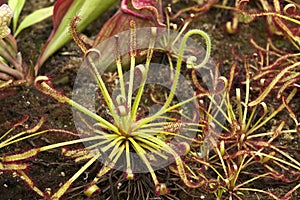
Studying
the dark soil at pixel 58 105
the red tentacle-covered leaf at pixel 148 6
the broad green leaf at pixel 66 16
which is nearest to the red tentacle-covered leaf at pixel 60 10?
the broad green leaf at pixel 66 16

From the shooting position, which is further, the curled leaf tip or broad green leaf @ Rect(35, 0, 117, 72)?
broad green leaf @ Rect(35, 0, 117, 72)

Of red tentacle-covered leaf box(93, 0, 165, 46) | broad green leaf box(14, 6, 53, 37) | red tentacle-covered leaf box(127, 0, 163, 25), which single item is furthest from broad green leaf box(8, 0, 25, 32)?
red tentacle-covered leaf box(127, 0, 163, 25)

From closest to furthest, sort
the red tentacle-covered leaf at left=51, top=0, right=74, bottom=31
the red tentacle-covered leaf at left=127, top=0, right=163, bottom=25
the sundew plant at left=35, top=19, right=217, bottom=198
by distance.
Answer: the sundew plant at left=35, top=19, right=217, bottom=198 < the red tentacle-covered leaf at left=127, top=0, right=163, bottom=25 < the red tentacle-covered leaf at left=51, top=0, right=74, bottom=31

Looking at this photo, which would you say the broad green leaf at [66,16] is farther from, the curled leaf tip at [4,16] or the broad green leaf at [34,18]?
the curled leaf tip at [4,16]

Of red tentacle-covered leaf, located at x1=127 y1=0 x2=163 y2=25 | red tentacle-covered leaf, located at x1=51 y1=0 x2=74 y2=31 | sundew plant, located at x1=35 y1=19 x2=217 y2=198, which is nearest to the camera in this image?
sundew plant, located at x1=35 y1=19 x2=217 y2=198

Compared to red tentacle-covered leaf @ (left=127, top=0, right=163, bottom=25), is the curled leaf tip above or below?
above

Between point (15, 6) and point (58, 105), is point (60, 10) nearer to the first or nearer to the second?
point (15, 6)

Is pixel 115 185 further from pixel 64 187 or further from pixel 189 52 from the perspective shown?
pixel 189 52

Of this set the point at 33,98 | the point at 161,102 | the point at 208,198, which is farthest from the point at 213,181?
the point at 33,98

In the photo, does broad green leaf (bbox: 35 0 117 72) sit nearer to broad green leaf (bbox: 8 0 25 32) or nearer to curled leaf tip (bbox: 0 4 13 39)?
broad green leaf (bbox: 8 0 25 32)
